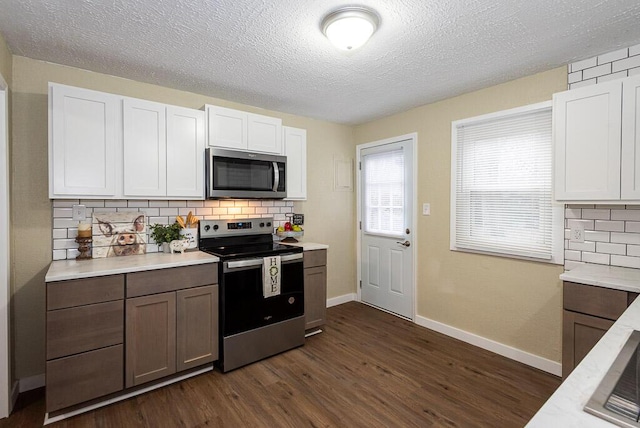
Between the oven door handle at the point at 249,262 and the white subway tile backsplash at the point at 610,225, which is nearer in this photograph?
the white subway tile backsplash at the point at 610,225

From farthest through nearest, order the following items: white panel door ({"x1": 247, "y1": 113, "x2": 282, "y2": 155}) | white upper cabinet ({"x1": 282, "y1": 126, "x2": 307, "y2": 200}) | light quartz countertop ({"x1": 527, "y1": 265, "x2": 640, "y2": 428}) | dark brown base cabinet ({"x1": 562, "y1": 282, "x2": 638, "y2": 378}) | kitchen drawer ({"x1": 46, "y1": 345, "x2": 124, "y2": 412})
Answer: white upper cabinet ({"x1": 282, "y1": 126, "x2": 307, "y2": 200}), white panel door ({"x1": 247, "y1": 113, "x2": 282, "y2": 155}), kitchen drawer ({"x1": 46, "y1": 345, "x2": 124, "y2": 412}), dark brown base cabinet ({"x1": 562, "y1": 282, "x2": 638, "y2": 378}), light quartz countertop ({"x1": 527, "y1": 265, "x2": 640, "y2": 428})

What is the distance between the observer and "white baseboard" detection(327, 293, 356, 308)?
4164 mm

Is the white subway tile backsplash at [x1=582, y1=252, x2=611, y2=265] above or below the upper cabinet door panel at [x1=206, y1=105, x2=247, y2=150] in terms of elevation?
below

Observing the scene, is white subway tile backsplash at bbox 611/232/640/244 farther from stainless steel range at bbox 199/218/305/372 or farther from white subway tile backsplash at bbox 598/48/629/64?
stainless steel range at bbox 199/218/305/372

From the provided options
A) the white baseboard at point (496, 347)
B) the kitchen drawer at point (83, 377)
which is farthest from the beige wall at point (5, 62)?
the white baseboard at point (496, 347)

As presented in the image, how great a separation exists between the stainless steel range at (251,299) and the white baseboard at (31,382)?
1261 mm

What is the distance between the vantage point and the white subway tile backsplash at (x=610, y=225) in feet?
7.43

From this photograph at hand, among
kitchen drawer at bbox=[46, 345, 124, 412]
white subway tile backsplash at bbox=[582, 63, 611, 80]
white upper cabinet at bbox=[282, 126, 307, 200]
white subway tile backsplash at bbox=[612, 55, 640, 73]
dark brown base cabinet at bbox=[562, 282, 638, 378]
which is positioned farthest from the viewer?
white upper cabinet at bbox=[282, 126, 307, 200]

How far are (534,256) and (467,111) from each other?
144 cm

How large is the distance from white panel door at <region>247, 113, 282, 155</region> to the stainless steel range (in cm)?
79

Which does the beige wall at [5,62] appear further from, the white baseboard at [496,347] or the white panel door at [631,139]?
the white baseboard at [496,347]

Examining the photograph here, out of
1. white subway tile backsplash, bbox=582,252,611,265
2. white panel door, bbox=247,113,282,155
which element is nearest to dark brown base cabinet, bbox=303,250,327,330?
white panel door, bbox=247,113,282,155

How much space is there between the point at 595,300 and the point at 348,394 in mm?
1669

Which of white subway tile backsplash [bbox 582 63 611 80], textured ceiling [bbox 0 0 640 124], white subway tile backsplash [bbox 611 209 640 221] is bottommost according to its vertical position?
white subway tile backsplash [bbox 611 209 640 221]
